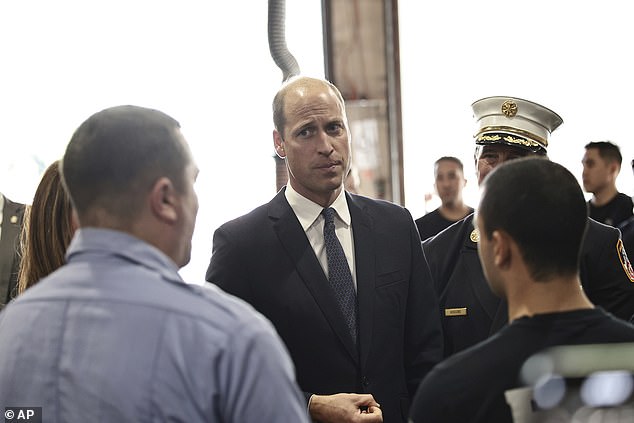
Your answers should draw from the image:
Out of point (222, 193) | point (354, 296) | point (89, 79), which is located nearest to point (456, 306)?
point (354, 296)

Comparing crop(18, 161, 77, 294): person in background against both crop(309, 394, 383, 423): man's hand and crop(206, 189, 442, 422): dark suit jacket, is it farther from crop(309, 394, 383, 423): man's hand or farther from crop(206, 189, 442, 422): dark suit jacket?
crop(309, 394, 383, 423): man's hand

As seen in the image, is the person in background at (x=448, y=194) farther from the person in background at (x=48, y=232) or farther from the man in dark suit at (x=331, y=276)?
the person in background at (x=48, y=232)

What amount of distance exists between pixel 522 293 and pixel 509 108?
1.13m

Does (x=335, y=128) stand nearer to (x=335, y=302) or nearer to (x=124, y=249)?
(x=335, y=302)

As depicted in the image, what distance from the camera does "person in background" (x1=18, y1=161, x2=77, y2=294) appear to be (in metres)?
1.71

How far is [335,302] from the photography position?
2006mm

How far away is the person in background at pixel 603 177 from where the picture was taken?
470 centimetres

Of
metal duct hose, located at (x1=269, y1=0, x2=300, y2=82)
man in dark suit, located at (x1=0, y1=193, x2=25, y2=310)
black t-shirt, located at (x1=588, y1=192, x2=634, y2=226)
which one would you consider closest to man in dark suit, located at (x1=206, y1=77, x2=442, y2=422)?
man in dark suit, located at (x1=0, y1=193, x2=25, y2=310)

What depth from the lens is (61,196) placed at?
1732mm

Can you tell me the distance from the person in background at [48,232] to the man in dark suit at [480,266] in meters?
1.02

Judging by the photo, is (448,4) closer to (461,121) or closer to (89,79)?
(461,121)

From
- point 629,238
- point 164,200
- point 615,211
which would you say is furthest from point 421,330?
point 615,211

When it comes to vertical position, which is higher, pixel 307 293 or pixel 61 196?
pixel 61 196

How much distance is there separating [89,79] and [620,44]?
307 cm
